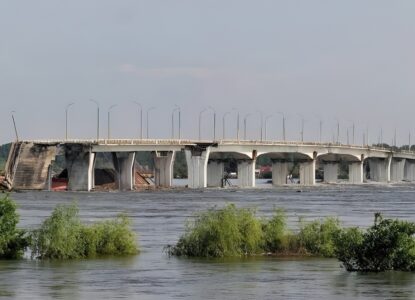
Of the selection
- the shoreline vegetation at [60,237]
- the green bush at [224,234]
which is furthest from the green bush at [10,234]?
the green bush at [224,234]

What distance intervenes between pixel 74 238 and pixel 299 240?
9.98 metres

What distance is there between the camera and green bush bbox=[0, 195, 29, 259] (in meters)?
49.9

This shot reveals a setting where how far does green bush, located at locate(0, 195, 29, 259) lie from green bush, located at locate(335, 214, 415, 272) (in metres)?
13.1

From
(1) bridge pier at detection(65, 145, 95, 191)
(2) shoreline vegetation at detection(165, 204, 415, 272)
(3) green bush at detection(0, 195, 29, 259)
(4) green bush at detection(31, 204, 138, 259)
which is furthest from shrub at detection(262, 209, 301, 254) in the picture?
(1) bridge pier at detection(65, 145, 95, 191)

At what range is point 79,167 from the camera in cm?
18562

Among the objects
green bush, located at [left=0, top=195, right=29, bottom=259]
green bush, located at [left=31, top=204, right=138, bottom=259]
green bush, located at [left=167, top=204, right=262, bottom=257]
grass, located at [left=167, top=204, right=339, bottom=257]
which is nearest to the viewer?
green bush, located at [left=0, top=195, right=29, bottom=259]

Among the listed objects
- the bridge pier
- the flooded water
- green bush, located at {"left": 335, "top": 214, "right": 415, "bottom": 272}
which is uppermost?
the bridge pier

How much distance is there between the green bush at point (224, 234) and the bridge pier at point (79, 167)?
131 m

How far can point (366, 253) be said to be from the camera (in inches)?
1853

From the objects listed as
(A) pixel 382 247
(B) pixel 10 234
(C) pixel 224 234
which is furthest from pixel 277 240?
(B) pixel 10 234

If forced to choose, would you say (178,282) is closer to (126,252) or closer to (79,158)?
(126,252)

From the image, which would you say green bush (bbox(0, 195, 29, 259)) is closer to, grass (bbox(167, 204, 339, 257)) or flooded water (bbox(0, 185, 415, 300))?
flooded water (bbox(0, 185, 415, 300))

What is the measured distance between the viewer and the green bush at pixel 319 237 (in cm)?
5269

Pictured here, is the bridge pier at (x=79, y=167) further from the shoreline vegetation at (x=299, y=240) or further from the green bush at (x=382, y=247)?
the green bush at (x=382, y=247)
